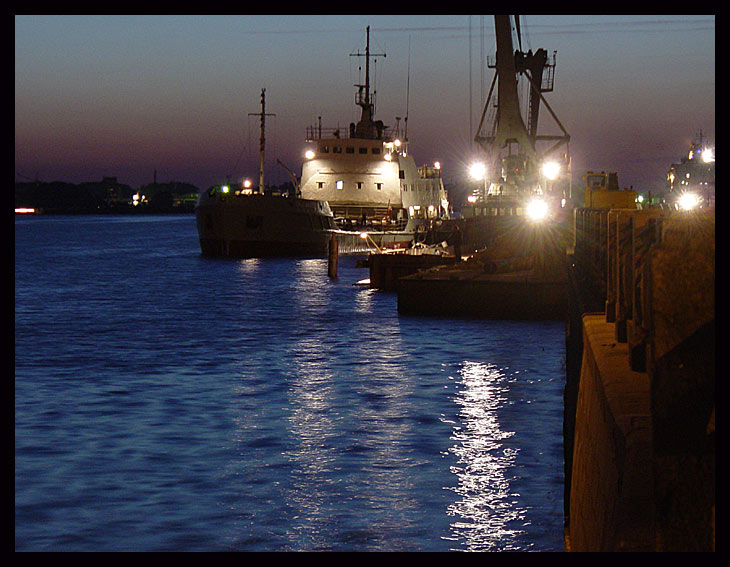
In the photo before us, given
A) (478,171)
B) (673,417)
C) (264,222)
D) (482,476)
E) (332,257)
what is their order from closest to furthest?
1. (673,417)
2. (482,476)
3. (332,257)
4. (478,171)
5. (264,222)

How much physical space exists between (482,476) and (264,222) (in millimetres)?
60153

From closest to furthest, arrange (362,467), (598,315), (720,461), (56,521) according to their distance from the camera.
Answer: (720,461) < (598,315) < (56,521) < (362,467)

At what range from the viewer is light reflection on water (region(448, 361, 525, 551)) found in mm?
10766

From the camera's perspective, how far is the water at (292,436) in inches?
431

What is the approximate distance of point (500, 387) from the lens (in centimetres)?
2089

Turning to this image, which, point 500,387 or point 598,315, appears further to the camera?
point 500,387

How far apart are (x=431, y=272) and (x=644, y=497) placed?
2888 centimetres

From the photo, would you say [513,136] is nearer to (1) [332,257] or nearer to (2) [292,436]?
(1) [332,257]

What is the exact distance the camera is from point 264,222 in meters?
72.1

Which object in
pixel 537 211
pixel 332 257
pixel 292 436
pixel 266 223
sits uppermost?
pixel 537 211

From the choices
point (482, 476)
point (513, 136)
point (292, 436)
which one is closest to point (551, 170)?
point (513, 136)

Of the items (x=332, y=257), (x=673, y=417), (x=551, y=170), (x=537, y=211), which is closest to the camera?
(x=673, y=417)
